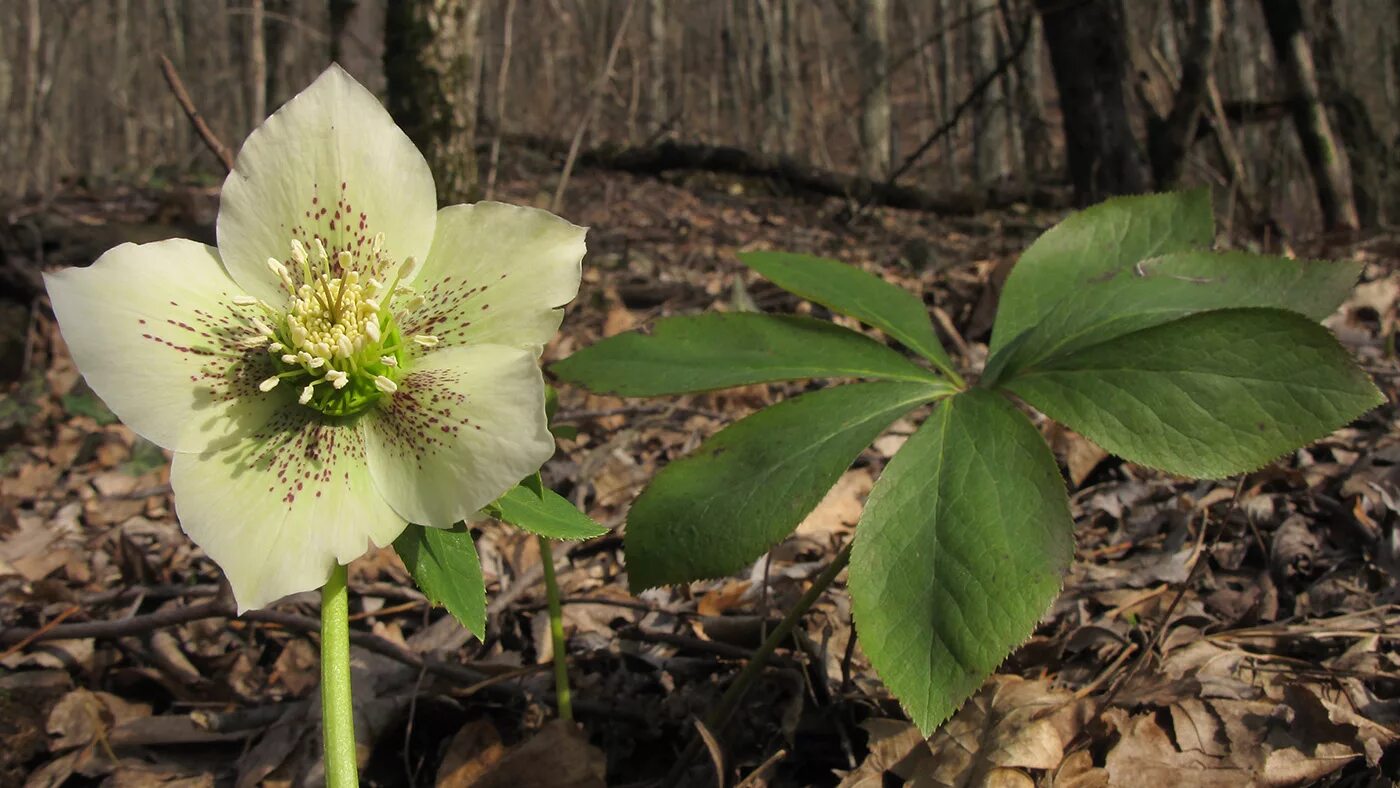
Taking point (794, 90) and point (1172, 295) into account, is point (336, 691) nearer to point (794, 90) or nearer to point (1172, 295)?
point (1172, 295)

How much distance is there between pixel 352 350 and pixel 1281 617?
1.67 m

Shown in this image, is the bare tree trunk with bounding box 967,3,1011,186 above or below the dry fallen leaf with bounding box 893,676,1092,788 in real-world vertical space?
above

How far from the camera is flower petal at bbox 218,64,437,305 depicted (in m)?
1.04

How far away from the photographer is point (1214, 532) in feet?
6.31

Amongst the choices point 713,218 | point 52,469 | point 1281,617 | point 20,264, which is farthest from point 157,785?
point 713,218

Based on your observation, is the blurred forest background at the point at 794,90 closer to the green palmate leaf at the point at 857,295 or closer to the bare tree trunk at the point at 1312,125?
the bare tree trunk at the point at 1312,125

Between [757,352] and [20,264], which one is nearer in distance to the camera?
[757,352]

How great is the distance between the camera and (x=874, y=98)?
48.7 ft

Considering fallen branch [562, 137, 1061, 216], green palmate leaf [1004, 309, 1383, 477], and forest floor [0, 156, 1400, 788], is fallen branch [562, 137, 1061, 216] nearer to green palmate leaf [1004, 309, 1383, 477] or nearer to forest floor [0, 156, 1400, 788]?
forest floor [0, 156, 1400, 788]

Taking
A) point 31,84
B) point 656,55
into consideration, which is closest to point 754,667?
point 31,84

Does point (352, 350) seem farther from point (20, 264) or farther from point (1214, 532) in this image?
point (20, 264)

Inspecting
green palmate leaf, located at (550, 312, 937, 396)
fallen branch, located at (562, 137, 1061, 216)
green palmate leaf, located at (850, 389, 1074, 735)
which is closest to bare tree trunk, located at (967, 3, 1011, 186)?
fallen branch, located at (562, 137, 1061, 216)

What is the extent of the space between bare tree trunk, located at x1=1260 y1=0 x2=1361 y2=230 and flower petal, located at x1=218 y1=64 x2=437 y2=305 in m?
5.18

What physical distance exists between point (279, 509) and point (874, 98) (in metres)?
15.0
